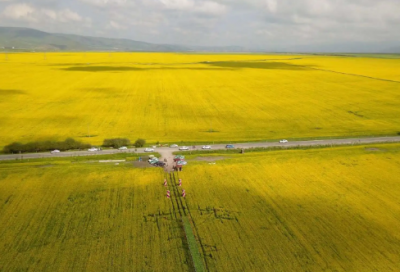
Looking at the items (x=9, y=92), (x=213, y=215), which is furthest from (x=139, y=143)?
(x=9, y=92)

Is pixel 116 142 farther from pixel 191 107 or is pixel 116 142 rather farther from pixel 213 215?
pixel 191 107

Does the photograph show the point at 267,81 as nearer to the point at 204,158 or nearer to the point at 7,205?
the point at 204,158

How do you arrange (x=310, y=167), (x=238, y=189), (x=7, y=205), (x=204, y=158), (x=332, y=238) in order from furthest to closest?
(x=204, y=158) < (x=310, y=167) < (x=238, y=189) < (x=7, y=205) < (x=332, y=238)

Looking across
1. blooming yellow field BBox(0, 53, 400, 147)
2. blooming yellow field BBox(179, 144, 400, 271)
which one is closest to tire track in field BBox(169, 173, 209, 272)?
blooming yellow field BBox(179, 144, 400, 271)

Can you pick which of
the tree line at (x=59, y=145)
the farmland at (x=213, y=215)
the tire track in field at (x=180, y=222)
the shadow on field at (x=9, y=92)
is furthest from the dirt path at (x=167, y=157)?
the shadow on field at (x=9, y=92)

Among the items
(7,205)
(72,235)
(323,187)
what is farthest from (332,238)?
(7,205)

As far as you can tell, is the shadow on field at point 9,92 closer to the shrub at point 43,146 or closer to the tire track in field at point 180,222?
the shrub at point 43,146

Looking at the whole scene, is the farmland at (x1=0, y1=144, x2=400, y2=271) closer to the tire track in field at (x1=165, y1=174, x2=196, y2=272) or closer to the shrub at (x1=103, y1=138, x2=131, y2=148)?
the tire track in field at (x1=165, y1=174, x2=196, y2=272)
